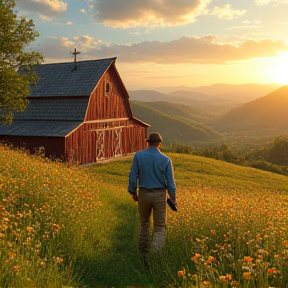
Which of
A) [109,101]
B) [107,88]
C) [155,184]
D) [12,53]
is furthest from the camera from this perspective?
[109,101]

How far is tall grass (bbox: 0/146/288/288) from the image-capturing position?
5.62 metres

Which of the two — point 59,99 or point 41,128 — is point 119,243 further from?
point 59,99

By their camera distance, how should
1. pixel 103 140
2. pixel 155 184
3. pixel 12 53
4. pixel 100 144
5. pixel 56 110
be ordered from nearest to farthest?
pixel 155 184, pixel 12 53, pixel 56 110, pixel 100 144, pixel 103 140

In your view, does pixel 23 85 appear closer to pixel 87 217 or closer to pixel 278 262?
pixel 87 217

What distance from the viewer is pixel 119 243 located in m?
9.20

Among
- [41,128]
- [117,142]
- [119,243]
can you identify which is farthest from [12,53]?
[119,243]

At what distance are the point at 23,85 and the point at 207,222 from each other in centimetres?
2023

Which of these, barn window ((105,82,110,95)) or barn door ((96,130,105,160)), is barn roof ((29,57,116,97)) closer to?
barn window ((105,82,110,95))

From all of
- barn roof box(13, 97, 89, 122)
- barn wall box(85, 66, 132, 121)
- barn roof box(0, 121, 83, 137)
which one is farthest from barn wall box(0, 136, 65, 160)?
barn wall box(85, 66, 132, 121)

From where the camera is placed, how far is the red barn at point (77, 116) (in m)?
28.4

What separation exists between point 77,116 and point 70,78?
4.53 m

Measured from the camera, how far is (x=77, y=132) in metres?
29.2

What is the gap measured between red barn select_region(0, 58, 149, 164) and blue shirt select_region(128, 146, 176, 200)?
19655mm

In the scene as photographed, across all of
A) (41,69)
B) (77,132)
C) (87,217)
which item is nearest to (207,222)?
(87,217)
